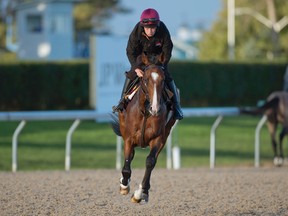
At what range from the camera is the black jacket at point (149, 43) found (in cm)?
841

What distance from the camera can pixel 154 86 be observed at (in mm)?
7902

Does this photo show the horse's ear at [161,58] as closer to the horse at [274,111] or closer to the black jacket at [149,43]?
the black jacket at [149,43]

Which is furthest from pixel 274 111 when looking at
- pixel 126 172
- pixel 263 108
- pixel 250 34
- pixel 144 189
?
pixel 250 34

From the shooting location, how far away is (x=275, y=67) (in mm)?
33750

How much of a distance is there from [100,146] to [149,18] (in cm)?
1222

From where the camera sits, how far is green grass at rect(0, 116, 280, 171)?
17844 mm

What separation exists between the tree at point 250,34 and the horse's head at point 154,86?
45.3m

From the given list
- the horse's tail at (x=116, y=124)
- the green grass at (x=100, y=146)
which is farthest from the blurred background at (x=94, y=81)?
the horse's tail at (x=116, y=124)

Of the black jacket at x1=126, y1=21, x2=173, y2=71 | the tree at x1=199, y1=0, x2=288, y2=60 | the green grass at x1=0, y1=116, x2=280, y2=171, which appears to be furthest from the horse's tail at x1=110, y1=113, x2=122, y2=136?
the tree at x1=199, y1=0, x2=288, y2=60

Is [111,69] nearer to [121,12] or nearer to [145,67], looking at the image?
[145,67]

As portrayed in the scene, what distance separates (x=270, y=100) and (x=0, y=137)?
7.35m

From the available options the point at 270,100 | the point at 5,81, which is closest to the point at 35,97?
the point at 5,81

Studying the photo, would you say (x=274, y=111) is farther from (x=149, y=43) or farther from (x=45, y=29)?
(x=45, y=29)

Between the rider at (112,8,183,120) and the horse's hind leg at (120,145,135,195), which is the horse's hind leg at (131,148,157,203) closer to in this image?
the horse's hind leg at (120,145,135,195)
